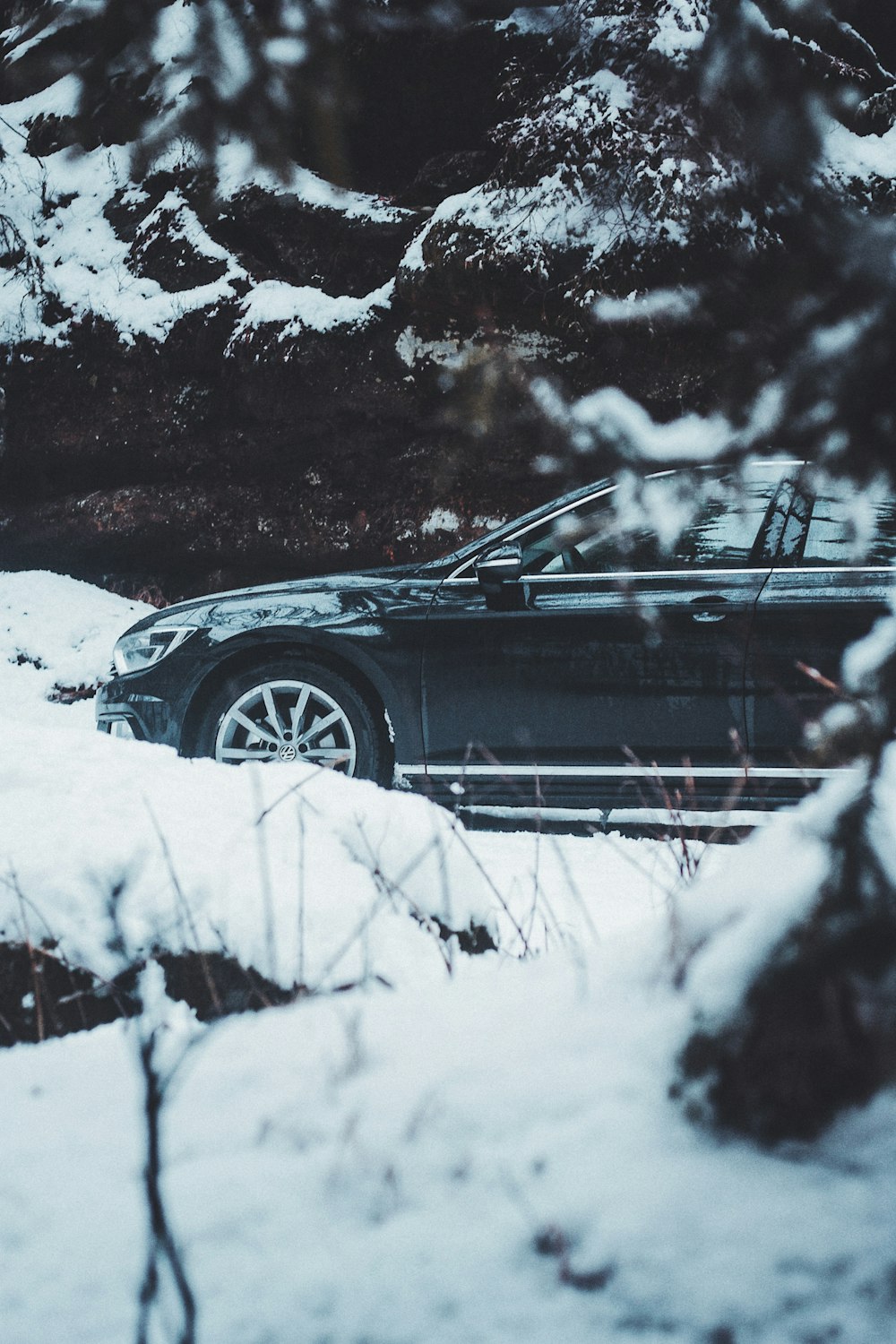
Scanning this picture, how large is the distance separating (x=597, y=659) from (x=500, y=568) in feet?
1.65

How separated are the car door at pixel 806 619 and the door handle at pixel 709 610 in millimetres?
129

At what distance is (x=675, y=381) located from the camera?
25.3 feet

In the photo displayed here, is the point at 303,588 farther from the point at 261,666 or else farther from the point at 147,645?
the point at 147,645

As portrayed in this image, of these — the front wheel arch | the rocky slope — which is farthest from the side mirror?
the rocky slope

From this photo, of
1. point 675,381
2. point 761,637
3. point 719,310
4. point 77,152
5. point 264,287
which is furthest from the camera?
point 264,287

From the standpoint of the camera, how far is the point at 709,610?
3773 mm

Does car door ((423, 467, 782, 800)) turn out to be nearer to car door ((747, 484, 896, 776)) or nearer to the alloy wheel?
car door ((747, 484, 896, 776))

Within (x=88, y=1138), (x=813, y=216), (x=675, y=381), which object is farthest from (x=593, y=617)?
(x=675, y=381)

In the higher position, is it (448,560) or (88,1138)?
(448,560)

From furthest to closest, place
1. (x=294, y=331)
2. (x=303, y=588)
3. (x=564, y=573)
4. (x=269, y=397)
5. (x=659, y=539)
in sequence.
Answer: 1. (x=269, y=397)
2. (x=294, y=331)
3. (x=303, y=588)
4. (x=564, y=573)
5. (x=659, y=539)

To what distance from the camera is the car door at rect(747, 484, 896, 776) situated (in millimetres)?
3604

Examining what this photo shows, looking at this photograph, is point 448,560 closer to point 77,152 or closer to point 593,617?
point 593,617

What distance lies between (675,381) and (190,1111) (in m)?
7.18

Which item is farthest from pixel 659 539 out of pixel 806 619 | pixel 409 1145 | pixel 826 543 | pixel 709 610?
pixel 409 1145
